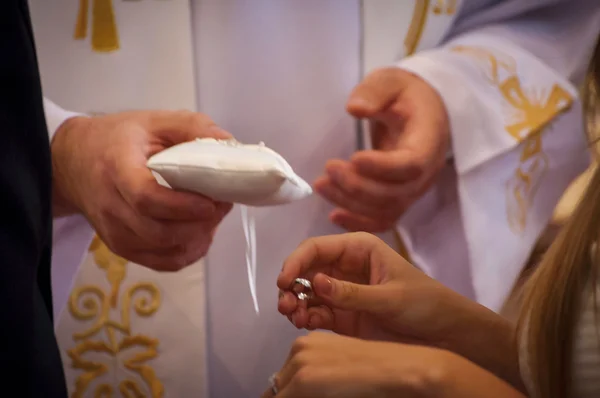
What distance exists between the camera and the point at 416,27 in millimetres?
468

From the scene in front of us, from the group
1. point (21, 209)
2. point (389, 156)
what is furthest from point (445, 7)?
point (21, 209)

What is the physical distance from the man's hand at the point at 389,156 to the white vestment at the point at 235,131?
0.02 m

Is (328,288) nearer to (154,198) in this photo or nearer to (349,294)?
(349,294)

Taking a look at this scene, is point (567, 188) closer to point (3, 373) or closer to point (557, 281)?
point (557, 281)

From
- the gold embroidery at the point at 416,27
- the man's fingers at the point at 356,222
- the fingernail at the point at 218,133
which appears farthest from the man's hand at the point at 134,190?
the gold embroidery at the point at 416,27

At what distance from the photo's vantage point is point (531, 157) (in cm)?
48

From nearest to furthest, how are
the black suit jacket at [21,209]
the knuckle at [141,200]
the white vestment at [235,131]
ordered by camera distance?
the black suit jacket at [21,209], the knuckle at [141,200], the white vestment at [235,131]

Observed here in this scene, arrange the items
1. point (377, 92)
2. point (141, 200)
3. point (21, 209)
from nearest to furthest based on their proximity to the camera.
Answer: point (21, 209), point (141, 200), point (377, 92)

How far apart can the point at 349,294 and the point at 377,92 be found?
23cm

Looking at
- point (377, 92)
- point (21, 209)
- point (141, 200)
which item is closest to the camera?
point (21, 209)

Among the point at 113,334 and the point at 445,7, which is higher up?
the point at 445,7

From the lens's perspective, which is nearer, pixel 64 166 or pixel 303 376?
pixel 303 376

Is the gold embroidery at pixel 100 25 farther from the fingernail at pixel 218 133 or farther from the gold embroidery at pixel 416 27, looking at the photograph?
the gold embroidery at pixel 416 27

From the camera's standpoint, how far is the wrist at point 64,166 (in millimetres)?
382
